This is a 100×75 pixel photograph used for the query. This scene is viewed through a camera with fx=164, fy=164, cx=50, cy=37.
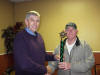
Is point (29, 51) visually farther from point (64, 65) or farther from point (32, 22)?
point (64, 65)

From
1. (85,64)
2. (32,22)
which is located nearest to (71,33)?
(85,64)

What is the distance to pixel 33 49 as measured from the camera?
1697 millimetres

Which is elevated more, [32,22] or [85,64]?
[32,22]

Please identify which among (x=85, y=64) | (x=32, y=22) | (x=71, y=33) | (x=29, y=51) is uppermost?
(x=32, y=22)

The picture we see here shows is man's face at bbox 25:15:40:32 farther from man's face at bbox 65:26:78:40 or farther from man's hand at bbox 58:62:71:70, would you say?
man's face at bbox 65:26:78:40

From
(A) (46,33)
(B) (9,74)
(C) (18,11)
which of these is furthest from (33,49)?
(C) (18,11)

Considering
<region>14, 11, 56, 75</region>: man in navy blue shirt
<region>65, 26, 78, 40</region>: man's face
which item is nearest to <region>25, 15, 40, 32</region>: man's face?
<region>14, 11, 56, 75</region>: man in navy blue shirt

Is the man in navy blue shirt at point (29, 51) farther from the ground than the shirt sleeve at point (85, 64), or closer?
farther from the ground

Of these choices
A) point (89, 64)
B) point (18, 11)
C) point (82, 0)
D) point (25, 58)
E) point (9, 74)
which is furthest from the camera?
point (18, 11)

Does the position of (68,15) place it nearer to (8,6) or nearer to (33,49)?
(8,6)

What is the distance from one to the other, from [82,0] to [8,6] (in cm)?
242

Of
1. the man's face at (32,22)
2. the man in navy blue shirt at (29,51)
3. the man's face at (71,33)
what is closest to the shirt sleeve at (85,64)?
the man's face at (71,33)

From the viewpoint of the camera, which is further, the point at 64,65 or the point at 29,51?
the point at 64,65

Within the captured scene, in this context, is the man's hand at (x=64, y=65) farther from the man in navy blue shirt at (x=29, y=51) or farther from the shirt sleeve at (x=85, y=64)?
the man in navy blue shirt at (x=29, y=51)
